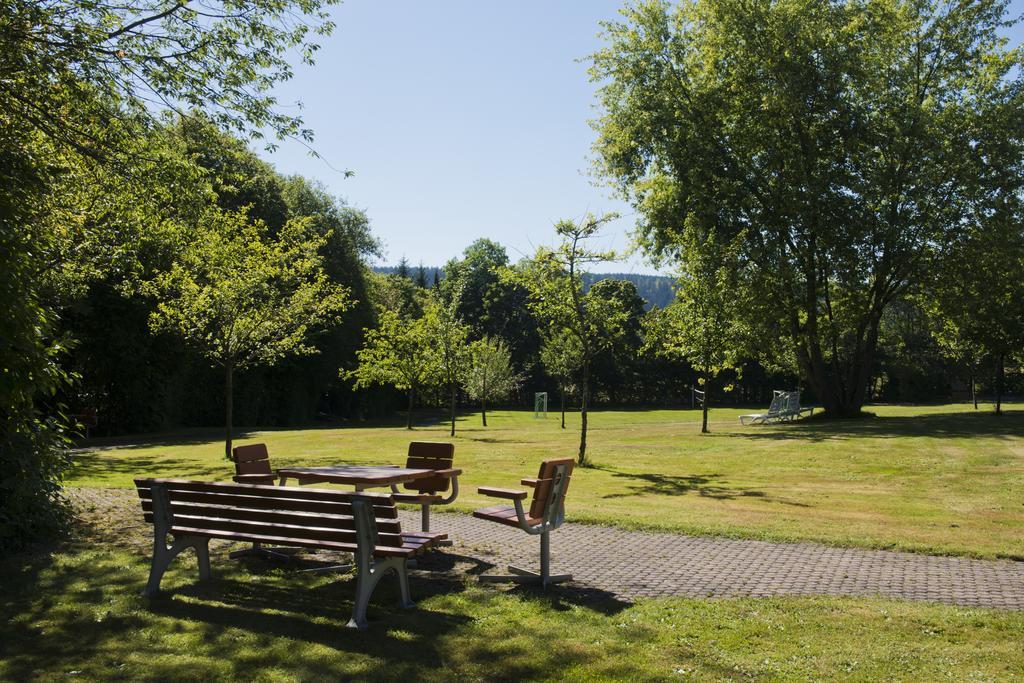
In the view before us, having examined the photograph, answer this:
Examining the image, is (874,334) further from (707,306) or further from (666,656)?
(666,656)

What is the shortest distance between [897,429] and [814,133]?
10.9 m

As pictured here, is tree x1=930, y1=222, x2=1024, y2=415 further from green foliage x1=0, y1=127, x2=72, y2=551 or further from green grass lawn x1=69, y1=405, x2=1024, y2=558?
green foliage x1=0, y1=127, x2=72, y2=551

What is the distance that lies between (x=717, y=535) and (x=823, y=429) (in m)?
18.9

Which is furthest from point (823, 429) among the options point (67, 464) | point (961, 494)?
point (67, 464)

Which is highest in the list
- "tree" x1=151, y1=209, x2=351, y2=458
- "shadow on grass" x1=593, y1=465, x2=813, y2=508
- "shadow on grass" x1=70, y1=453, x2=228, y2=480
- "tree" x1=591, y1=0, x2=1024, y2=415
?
"tree" x1=591, y1=0, x2=1024, y2=415

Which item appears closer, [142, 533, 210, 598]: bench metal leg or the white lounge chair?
[142, 533, 210, 598]: bench metal leg

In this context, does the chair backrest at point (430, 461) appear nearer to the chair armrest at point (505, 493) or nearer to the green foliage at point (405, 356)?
the chair armrest at point (505, 493)

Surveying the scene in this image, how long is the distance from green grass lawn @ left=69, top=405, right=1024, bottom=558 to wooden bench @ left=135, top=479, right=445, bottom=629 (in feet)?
16.2

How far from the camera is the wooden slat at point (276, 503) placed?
6109mm

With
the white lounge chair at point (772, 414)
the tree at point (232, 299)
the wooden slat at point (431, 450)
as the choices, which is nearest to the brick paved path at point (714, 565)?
the wooden slat at point (431, 450)

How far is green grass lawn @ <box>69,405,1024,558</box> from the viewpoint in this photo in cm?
1045

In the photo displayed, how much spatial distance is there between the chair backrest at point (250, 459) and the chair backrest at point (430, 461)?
1.66 metres

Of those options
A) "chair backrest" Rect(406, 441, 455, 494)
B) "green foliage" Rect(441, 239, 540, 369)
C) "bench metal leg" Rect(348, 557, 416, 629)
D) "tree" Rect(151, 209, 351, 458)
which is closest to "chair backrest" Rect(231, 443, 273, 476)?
"chair backrest" Rect(406, 441, 455, 494)

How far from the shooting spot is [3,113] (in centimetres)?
909
